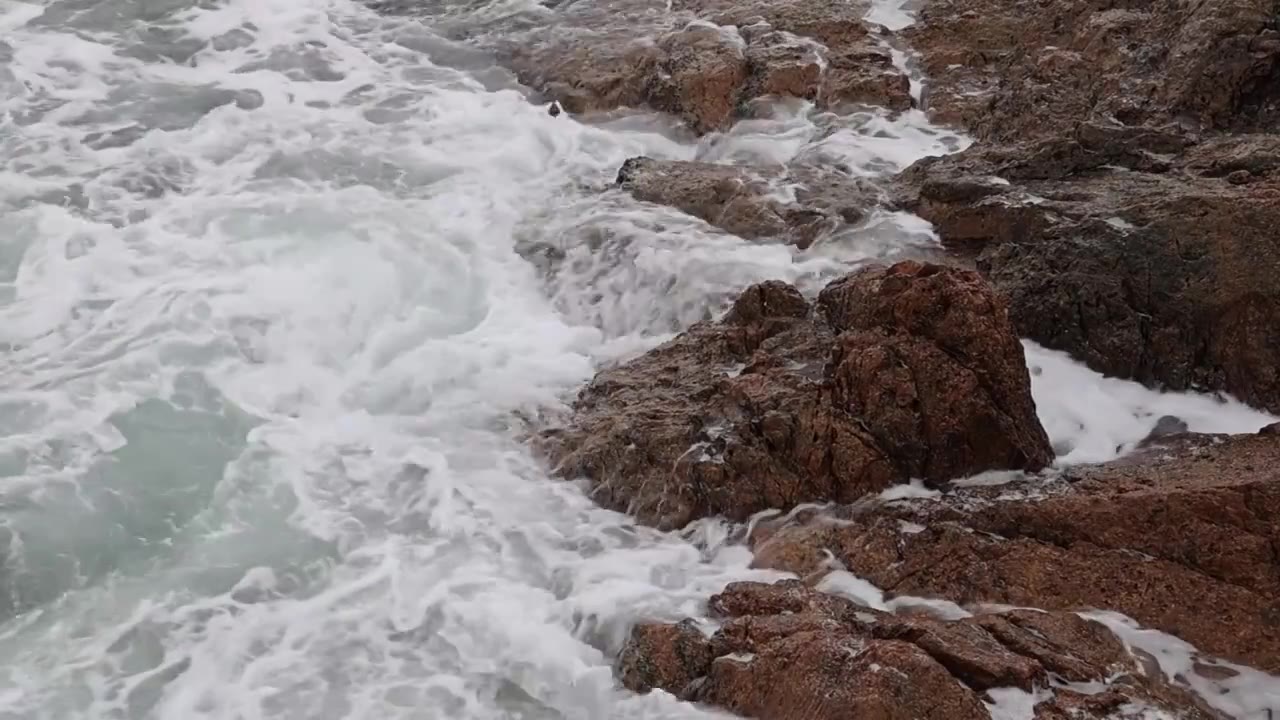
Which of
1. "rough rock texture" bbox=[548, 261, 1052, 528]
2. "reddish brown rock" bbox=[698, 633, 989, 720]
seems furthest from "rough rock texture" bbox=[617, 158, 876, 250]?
"reddish brown rock" bbox=[698, 633, 989, 720]

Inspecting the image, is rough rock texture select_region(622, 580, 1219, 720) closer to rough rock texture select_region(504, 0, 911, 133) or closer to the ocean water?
the ocean water

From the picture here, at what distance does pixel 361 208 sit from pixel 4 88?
15.9 feet

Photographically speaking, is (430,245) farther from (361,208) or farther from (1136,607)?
(1136,607)

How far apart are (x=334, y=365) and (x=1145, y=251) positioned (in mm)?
5560

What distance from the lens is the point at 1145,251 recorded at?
6.86 m

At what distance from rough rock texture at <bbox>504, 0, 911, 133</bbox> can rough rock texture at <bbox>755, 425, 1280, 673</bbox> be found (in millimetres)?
5534

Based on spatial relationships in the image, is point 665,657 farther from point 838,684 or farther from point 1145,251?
point 1145,251

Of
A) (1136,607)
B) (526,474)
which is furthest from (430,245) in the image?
(1136,607)

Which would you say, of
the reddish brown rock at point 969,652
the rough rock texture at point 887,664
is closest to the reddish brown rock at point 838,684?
the rough rock texture at point 887,664

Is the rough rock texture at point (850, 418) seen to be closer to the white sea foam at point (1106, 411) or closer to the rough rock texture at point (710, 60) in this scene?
the white sea foam at point (1106, 411)

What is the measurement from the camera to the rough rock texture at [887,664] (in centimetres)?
452

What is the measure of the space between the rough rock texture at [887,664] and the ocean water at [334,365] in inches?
10.8

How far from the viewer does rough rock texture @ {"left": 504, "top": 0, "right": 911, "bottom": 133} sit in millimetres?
10719

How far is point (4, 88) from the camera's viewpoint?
466 inches
